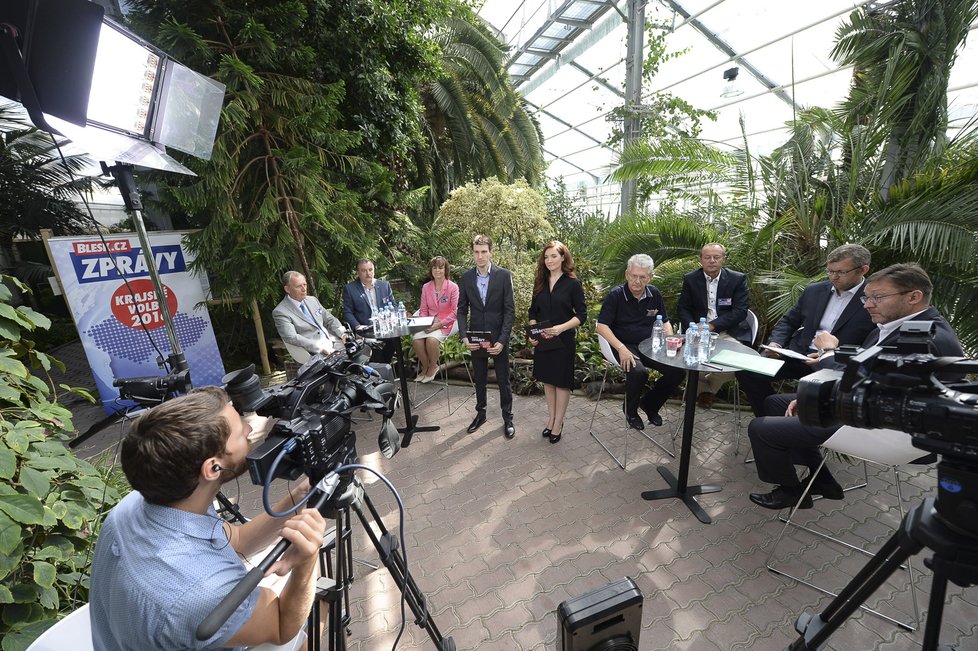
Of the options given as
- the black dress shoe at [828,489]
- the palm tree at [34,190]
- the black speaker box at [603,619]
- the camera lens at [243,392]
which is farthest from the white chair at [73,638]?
the palm tree at [34,190]

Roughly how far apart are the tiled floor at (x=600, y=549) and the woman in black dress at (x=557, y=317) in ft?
2.19

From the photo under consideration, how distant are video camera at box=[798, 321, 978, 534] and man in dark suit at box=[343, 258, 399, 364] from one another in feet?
13.7

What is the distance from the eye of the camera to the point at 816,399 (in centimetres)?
127

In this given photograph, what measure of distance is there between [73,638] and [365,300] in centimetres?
391

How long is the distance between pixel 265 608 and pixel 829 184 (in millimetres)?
6096

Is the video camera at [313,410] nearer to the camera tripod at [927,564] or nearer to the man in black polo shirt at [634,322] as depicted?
the camera tripod at [927,564]

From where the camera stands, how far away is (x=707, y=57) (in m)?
9.88

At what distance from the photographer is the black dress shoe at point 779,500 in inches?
108

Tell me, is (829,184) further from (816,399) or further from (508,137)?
(508,137)

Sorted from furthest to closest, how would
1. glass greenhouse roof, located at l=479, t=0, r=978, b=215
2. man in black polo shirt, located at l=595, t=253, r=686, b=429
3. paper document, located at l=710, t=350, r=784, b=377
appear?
glass greenhouse roof, located at l=479, t=0, r=978, b=215 → man in black polo shirt, located at l=595, t=253, r=686, b=429 → paper document, located at l=710, t=350, r=784, b=377

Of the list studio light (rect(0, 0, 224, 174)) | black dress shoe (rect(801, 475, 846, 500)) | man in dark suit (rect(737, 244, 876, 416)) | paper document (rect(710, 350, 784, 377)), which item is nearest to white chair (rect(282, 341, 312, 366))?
studio light (rect(0, 0, 224, 174))

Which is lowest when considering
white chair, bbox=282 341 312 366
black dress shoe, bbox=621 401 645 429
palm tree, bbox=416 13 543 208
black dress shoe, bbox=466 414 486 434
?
black dress shoe, bbox=466 414 486 434

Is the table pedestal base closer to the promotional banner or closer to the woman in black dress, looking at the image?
the woman in black dress

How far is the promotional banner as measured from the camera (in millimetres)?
4672
